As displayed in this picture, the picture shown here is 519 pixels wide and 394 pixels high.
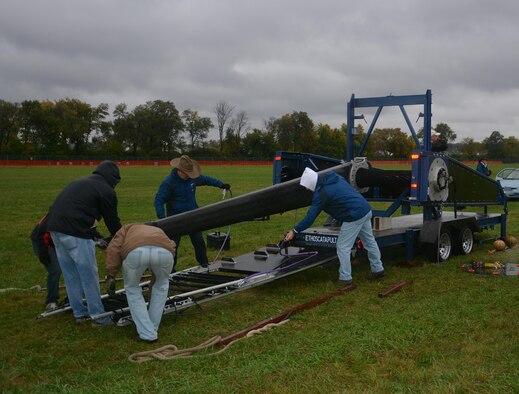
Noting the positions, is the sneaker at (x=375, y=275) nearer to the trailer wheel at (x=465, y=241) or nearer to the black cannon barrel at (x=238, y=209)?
the black cannon barrel at (x=238, y=209)

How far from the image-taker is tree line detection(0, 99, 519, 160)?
8138 centimetres

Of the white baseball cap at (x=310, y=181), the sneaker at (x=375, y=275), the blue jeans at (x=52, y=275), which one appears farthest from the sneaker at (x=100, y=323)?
the sneaker at (x=375, y=275)

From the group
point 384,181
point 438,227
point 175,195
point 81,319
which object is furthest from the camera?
point 384,181

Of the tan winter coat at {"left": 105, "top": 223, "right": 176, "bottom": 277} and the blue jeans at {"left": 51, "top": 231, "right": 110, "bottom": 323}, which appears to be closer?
the tan winter coat at {"left": 105, "top": 223, "right": 176, "bottom": 277}

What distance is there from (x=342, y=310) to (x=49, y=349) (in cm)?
329

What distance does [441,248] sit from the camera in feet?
31.7

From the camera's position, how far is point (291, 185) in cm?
822

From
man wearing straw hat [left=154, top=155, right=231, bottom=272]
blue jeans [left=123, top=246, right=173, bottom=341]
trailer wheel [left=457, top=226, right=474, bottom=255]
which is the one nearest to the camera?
blue jeans [left=123, top=246, right=173, bottom=341]

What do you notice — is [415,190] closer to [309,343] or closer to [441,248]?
[441,248]

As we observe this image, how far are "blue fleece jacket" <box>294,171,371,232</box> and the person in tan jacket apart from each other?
267cm

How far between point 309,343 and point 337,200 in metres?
2.82

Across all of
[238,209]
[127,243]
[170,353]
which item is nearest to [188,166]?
[238,209]

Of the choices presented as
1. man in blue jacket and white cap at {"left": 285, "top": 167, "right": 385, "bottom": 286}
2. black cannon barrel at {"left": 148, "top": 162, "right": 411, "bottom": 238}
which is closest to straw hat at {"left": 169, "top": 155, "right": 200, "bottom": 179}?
black cannon barrel at {"left": 148, "top": 162, "right": 411, "bottom": 238}

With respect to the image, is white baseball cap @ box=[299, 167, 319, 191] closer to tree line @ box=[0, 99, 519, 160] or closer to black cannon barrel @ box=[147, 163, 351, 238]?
black cannon barrel @ box=[147, 163, 351, 238]
